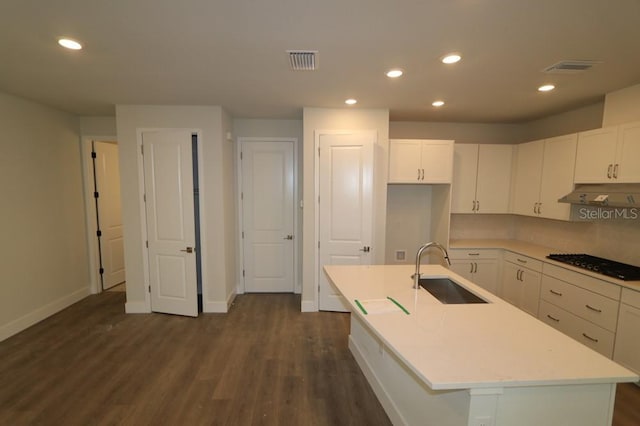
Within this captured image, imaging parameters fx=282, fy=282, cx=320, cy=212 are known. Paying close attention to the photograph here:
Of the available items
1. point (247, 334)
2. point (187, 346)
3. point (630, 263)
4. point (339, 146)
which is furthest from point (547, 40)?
point (187, 346)

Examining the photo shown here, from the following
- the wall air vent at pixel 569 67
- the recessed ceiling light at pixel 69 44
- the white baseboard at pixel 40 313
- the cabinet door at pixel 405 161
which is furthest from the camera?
the cabinet door at pixel 405 161

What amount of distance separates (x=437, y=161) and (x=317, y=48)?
7.91 ft

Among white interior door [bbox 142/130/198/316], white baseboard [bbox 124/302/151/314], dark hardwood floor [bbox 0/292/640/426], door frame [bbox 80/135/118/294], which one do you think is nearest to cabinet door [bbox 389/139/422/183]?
dark hardwood floor [bbox 0/292/640/426]

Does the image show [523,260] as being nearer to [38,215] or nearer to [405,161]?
[405,161]

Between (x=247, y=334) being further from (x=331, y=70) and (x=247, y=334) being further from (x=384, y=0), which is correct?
(x=384, y=0)

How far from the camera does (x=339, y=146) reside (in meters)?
3.53

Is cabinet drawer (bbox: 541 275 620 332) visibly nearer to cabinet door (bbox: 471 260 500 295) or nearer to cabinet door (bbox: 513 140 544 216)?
cabinet door (bbox: 471 260 500 295)

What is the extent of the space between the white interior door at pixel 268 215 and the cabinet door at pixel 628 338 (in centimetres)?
367

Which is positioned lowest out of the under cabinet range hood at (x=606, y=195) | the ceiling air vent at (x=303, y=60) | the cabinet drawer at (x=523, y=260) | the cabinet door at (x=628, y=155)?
the cabinet drawer at (x=523, y=260)

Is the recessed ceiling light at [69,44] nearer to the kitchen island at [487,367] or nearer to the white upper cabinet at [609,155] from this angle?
the kitchen island at [487,367]

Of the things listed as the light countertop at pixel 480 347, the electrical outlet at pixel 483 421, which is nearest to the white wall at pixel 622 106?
the light countertop at pixel 480 347

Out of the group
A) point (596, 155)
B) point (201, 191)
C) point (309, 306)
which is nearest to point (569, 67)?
point (596, 155)

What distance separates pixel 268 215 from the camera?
14.4 ft

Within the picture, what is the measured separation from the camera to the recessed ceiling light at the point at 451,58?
2.12m
